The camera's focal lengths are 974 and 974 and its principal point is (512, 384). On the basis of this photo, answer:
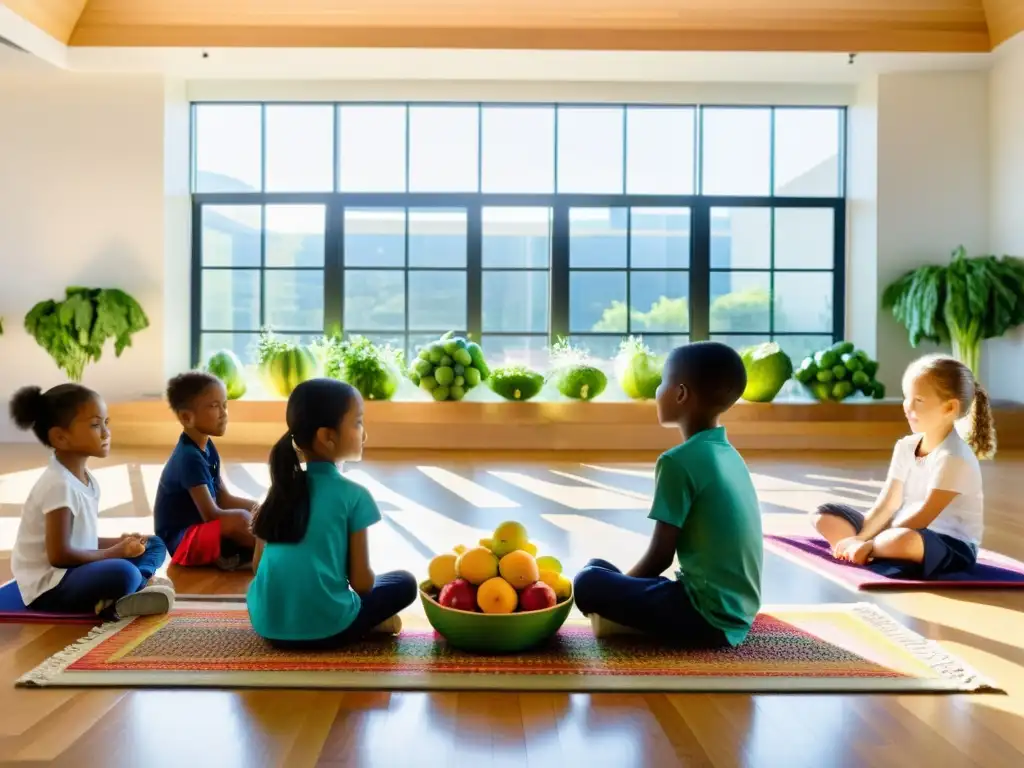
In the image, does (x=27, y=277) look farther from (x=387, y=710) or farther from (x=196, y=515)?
(x=387, y=710)

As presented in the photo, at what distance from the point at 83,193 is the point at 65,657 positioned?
6274 millimetres

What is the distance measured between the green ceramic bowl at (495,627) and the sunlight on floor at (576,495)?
2.16 metres

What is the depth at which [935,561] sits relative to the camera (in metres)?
2.99

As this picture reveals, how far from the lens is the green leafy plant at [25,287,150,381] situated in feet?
23.4

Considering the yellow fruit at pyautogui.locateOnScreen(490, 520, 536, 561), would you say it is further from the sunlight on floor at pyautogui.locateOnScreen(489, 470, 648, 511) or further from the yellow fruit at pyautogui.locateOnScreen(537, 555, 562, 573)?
the sunlight on floor at pyautogui.locateOnScreen(489, 470, 648, 511)

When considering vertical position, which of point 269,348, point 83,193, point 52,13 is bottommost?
point 269,348

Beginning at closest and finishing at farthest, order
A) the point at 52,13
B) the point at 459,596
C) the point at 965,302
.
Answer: the point at 459,596 → the point at 52,13 → the point at 965,302

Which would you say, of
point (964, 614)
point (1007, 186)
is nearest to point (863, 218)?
point (1007, 186)

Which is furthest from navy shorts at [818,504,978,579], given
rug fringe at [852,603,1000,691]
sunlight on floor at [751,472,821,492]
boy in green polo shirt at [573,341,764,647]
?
sunlight on floor at [751,472,821,492]

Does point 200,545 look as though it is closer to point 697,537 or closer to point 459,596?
point 459,596

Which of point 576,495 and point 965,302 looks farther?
point 965,302

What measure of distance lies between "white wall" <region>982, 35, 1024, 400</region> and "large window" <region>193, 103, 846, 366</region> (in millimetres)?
1171

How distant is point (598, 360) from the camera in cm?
816

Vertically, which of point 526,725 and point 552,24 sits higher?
point 552,24
